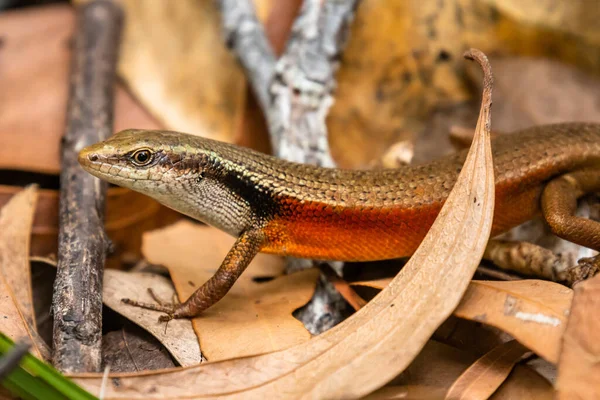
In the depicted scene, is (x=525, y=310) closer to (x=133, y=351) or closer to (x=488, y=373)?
(x=488, y=373)

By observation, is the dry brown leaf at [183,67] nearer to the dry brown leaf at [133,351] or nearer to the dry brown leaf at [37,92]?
the dry brown leaf at [37,92]

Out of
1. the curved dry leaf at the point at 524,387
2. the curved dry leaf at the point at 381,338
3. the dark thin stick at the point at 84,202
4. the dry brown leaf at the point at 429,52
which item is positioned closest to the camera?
the curved dry leaf at the point at 381,338

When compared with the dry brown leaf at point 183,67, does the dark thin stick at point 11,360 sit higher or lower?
lower

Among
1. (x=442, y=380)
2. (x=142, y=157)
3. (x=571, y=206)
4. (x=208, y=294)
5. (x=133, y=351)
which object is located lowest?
(x=133, y=351)

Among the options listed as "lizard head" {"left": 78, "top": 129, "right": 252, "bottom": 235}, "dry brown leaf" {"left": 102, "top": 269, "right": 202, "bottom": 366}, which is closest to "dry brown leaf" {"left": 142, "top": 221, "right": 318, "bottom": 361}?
"dry brown leaf" {"left": 102, "top": 269, "right": 202, "bottom": 366}

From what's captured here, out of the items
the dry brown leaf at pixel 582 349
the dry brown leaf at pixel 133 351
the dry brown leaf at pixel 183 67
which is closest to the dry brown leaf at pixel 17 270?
the dry brown leaf at pixel 133 351

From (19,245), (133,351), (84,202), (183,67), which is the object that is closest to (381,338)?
(133,351)
